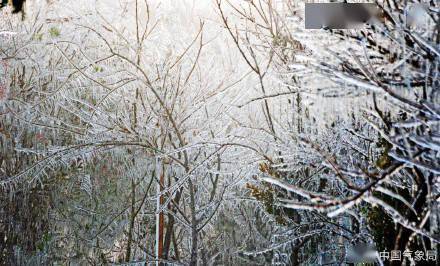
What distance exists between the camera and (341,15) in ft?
9.12

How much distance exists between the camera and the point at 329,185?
503 centimetres

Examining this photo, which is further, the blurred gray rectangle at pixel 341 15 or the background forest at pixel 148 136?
the background forest at pixel 148 136

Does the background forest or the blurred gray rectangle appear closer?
the blurred gray rectangle

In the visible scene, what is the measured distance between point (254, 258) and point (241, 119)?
1456mm

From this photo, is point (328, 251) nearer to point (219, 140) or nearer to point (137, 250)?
point (219, 140)

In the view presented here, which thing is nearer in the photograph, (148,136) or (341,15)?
(341,15)

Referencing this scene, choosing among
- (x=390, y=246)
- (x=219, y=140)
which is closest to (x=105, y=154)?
(x=219, y=140)

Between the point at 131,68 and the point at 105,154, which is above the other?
the point at 131,68

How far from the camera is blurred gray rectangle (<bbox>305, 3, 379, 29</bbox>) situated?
273 cm

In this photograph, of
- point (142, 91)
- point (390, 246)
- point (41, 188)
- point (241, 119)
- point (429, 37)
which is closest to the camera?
point (429, 37)

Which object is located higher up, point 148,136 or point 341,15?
point 341,15

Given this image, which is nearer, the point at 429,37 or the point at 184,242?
the point at 429,37

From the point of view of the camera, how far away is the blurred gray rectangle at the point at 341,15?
2.73m

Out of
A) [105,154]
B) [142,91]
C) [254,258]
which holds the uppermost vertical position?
[142,91]
